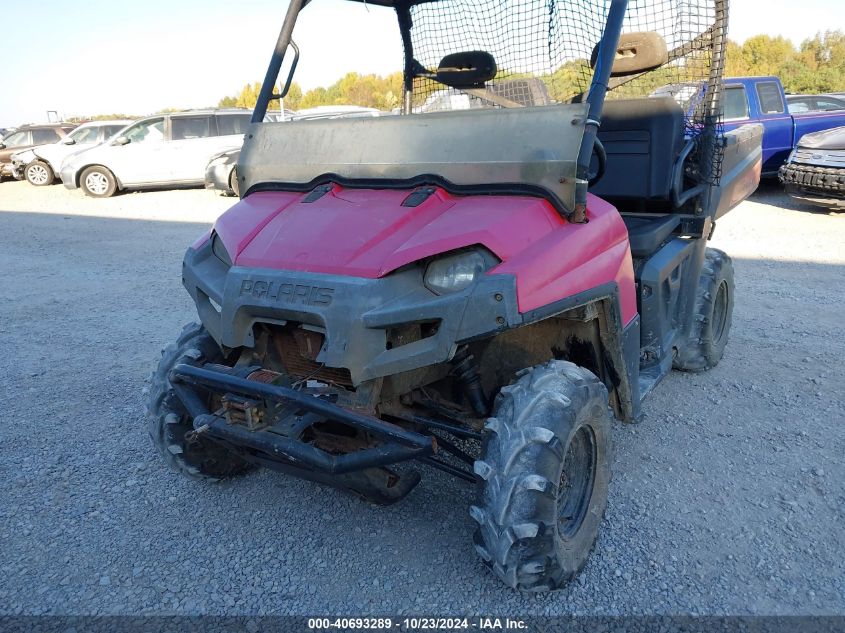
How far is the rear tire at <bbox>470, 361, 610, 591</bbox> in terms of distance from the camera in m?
2.44

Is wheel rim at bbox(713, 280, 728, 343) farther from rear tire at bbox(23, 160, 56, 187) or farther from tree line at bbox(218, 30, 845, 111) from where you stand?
rear tire at bbox(23, 160, 56, 187)

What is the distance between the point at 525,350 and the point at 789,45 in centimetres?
3993

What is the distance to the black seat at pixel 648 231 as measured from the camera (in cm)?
380

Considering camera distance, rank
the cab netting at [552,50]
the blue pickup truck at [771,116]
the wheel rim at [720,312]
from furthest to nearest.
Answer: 1. the blue pickup truck at [771,116]
2. the wheel rim at [720,312]
3. the cab netting at [552,50]

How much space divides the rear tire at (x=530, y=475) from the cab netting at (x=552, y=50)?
1.73 m

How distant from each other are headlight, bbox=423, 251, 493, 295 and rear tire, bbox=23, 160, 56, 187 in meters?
A: 18.7

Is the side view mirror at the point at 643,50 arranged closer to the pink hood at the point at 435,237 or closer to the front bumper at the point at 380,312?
the pink hood at the point at 435,237

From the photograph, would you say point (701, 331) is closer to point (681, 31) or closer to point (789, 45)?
point (681, 31)

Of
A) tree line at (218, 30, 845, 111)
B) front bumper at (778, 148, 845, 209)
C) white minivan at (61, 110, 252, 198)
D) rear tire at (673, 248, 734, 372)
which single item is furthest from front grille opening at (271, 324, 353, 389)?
white minivan at (61, 110, 252, 198)

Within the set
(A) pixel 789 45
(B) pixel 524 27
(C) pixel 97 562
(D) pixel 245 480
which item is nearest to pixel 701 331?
(B) pixel 524 27

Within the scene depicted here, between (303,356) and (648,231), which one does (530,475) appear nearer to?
(303,356)

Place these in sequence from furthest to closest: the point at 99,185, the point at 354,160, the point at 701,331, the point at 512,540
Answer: the point at 99,185
the point at 701,331
the point at 354,160
the point at 512,540

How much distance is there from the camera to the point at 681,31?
3914 millimetres

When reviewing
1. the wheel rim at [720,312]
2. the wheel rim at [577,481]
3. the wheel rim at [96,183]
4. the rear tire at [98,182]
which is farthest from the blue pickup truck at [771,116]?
the wheel rim at [96,183]
